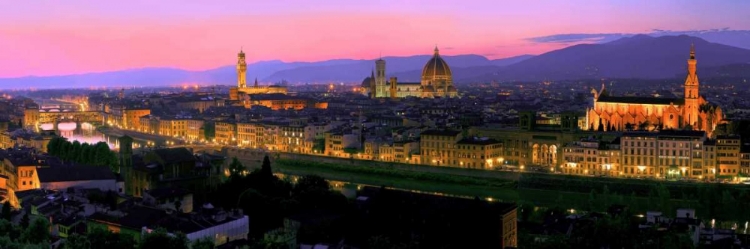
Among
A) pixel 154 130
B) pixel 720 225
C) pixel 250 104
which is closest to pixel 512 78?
pixel 250 104

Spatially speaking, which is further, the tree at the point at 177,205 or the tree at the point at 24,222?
the tree at the point at 177,205

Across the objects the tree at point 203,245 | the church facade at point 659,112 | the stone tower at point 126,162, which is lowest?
the tree at point 203,245

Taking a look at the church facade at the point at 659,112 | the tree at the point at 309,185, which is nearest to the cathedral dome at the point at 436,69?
the church facade at the point at 659,112

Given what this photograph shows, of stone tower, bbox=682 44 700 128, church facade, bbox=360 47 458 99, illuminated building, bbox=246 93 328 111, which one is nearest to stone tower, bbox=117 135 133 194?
stone tower, bbox=682 44 700 128

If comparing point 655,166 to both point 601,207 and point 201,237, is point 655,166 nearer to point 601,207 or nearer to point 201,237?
point 601,207

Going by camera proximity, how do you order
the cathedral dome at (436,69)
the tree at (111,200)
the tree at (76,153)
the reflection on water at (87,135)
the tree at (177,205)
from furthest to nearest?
the cathedral dome at (436,69)
the reflection on water at (87,135)
the tree at (76,153)
the tree at (111,200)
the tree at (177,205)

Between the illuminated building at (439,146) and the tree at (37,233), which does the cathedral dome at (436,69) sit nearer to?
the illuminated building at (439,146)

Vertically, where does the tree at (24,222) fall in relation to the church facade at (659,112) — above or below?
below
